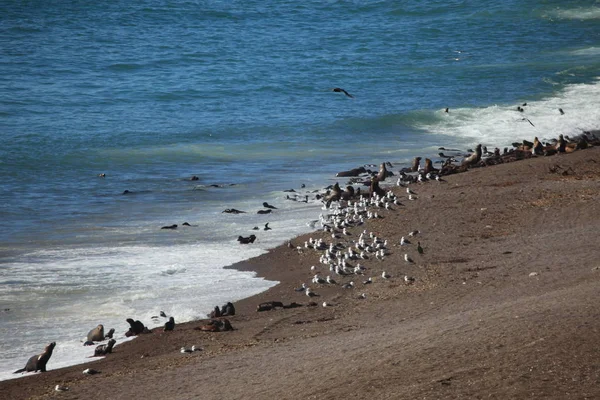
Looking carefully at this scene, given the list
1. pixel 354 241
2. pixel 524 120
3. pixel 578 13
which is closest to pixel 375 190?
pixel 354 241

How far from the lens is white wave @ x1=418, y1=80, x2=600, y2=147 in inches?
922

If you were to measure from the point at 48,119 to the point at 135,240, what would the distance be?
13.4m

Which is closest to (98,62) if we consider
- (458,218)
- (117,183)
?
(117,183)

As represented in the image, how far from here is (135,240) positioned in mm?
14695

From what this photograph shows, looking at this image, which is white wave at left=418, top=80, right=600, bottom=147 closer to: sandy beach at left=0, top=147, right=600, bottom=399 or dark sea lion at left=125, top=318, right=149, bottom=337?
sandy beach at left=0, top=147, right=600, bottom=399

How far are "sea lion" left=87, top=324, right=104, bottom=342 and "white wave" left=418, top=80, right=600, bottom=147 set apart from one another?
14.0 metres

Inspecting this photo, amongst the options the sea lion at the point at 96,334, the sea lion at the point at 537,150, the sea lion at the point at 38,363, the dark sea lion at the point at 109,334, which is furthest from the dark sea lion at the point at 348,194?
the sea lion at the point at 38,363

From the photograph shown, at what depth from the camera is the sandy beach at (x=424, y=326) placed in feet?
23.4

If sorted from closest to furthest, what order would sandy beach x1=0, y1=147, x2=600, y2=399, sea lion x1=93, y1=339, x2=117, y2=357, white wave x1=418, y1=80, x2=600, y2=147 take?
sandy beach x1=0, y1=147, x2=600, y2=399
sea lion x1=93, y1=339, x2=117, y2=357
white wave x1=418, y1=80, x2=600, y2=147

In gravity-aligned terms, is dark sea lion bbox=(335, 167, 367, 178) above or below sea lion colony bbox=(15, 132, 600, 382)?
above

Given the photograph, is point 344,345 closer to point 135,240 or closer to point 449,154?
point 135,240

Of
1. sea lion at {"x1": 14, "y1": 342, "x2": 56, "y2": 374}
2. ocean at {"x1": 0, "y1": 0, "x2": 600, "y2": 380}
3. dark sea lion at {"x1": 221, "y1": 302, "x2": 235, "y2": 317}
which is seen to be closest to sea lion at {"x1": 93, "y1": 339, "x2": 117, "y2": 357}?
ocean at {"x1": 0, "y1": 0, "x2": 600, "y2": 380}

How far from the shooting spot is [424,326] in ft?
28.7

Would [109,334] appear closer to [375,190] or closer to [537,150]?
[375,190]
